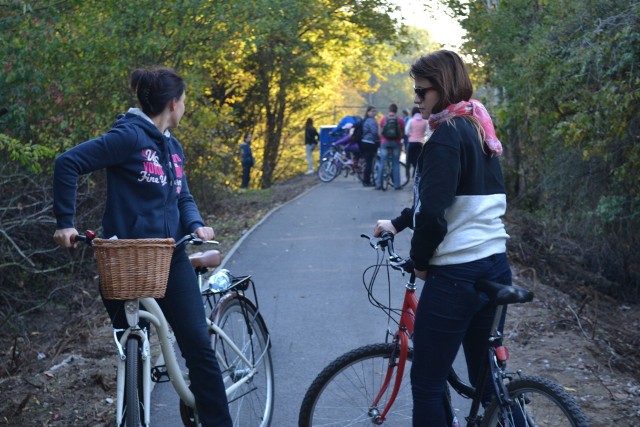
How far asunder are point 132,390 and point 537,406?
1624mm

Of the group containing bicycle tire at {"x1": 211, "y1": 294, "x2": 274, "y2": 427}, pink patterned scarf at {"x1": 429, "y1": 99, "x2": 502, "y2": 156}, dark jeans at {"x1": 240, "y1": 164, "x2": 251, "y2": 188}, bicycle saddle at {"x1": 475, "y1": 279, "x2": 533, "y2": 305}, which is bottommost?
dark jeans at {"x1": 240, "y1": 164, "x2": 251, "y2": 188}

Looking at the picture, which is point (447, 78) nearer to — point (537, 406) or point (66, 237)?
point (537, 406)

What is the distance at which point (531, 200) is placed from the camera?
18719 mm

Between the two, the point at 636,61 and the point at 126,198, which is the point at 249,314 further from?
the point at 636,61

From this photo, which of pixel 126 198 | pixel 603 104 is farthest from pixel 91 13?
pixel 126 198

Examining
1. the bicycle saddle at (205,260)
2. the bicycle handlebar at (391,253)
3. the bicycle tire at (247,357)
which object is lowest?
the bicycle tire at (247,357)

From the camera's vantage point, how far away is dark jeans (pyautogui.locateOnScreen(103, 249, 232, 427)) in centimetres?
431

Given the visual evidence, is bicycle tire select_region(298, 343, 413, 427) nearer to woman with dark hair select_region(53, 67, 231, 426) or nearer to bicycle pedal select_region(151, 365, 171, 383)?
woman with dark hair select_region(53, 67, 231, 426)

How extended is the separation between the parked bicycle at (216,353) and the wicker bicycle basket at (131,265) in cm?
6

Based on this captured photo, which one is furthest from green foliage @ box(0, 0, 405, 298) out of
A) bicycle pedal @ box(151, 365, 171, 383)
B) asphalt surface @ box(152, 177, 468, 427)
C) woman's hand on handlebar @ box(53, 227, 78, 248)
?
→ woman's hand on handlebar @ box(53, 227, 78, 248)

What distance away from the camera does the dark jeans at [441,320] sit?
379 centimetres

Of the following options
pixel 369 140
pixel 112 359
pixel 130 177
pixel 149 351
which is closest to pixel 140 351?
pixel 149 351

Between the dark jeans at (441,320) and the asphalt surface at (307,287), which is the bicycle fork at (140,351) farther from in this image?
the asphalt surface at (307,287)

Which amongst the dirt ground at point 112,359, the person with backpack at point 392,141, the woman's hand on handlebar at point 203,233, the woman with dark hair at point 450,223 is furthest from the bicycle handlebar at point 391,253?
the person with backpack at point 392,141
